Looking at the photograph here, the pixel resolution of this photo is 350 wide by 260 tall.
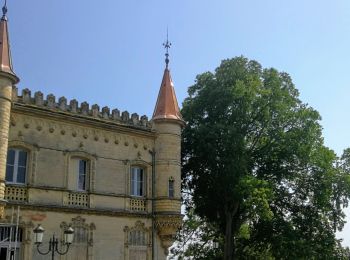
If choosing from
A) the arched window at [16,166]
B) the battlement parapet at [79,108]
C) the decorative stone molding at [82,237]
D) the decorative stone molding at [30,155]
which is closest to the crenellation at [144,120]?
the battlement parapet at [79,108]

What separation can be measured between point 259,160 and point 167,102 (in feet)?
24.6

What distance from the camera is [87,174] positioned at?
26266 millimetres

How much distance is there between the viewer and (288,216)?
33.0m

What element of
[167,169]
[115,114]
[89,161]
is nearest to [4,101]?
[89,161]

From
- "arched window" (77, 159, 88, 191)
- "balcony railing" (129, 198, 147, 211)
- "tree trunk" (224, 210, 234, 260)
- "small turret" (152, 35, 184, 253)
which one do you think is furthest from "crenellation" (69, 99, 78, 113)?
"tree trunk" (224, 210, 234, 260)

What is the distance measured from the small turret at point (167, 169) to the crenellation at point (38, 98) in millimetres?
6407

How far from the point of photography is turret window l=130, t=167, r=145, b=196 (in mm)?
27969

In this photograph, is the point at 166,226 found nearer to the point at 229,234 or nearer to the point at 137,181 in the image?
the point at 137,181

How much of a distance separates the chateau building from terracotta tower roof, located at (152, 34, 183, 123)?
6 cm

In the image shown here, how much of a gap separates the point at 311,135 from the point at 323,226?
5.52 metres

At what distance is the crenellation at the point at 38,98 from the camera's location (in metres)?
25.0

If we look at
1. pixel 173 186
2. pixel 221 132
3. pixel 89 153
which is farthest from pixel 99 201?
pixel 221 132

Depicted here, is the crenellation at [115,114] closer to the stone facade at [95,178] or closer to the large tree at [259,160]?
the stone facade at [95,178]

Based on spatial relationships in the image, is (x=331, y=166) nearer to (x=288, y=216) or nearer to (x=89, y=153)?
(x=288, y=216)
